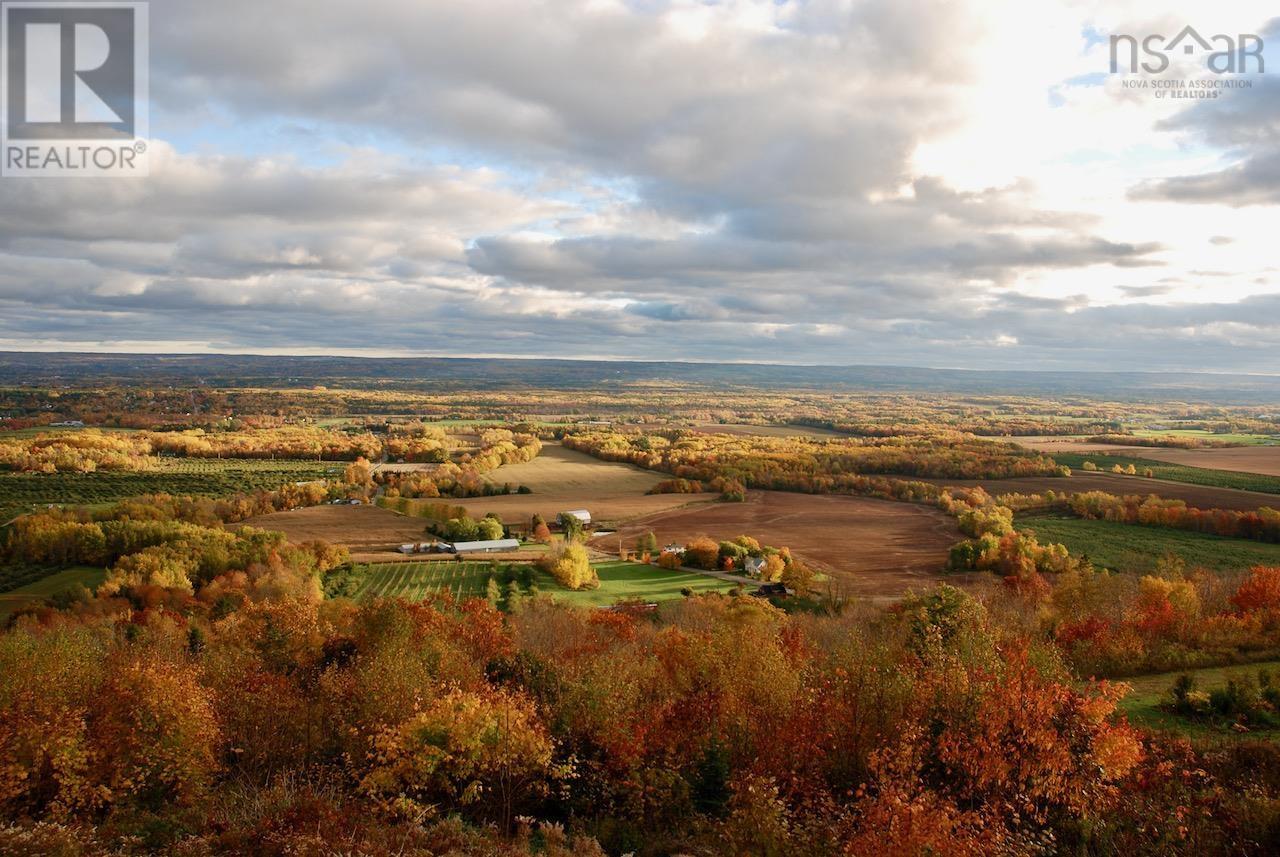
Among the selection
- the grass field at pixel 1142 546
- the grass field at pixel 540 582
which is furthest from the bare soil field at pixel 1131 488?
the grass field at pixel 540 582

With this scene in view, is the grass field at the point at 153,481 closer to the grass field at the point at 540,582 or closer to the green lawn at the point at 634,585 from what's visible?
the grass field at the point at 540,582

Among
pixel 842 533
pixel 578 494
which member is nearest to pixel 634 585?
pixel 842 533

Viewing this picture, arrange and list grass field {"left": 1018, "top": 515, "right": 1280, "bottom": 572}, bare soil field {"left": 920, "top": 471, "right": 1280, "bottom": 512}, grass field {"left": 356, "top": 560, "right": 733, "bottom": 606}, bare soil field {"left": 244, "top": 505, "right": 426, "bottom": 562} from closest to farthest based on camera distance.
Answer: grass field {"left": 356, "top": 560, "right": 733, "bottom": 606}
grass field {"left": 1018, "top": 515, "right": 1280, "bottom": 572}
bare soil field {"left": 244, "top": 505, "right": 426, "bottom": 562}
bare soil field {"left": 920, "top": 471, "right": 1280, "bottom": 512}

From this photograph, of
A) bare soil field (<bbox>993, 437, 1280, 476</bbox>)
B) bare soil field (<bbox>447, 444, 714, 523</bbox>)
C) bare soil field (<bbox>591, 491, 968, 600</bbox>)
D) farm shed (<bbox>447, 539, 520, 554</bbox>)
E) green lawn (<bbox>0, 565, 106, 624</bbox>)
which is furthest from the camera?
bare soil field (<bbox>993, 437, 1280, 476</bbox>)

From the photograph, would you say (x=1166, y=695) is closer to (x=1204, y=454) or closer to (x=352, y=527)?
(x=352, y=527)

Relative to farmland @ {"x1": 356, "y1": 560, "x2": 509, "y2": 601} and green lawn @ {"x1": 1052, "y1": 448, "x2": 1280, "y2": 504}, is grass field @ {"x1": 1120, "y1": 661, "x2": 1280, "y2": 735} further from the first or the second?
green lawn @ {"x1": 1052, "y1": 448, "x2": 1280, "y2": 504}

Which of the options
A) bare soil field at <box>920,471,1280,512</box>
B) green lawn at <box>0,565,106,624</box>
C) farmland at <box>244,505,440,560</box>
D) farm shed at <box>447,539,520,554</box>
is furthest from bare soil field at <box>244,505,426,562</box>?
bare soil field at <box>920,471,1280,512</box>

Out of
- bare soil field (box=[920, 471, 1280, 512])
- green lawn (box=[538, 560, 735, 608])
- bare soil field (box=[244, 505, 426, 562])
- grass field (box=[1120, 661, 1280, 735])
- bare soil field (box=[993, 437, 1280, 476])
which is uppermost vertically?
bare soil field (box=[993, 437, 1280, 476])

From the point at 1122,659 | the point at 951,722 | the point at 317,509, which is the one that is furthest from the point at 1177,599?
the point at 317,509
